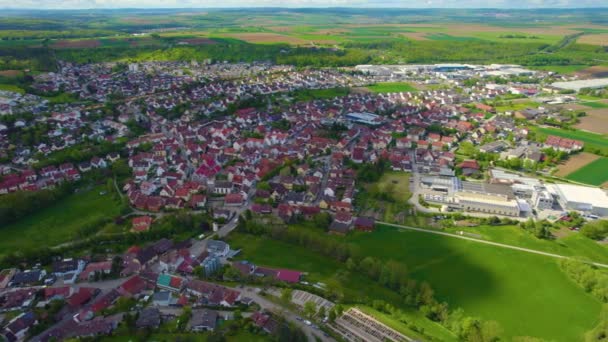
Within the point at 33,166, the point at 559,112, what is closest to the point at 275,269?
the point at 33,166

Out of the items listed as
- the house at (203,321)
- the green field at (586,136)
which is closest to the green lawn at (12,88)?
the house at (203,321)

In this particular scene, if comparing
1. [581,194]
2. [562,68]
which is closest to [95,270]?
[581,194]

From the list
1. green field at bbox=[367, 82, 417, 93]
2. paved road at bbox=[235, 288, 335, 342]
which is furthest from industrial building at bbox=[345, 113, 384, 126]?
paved road at bbox=[235, 288, 335, 342]

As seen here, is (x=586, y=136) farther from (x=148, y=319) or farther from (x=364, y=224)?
(x=148, y=319)

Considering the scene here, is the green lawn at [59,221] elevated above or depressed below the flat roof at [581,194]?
below

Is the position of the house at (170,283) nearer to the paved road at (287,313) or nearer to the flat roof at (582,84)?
the paved road at (287,313)

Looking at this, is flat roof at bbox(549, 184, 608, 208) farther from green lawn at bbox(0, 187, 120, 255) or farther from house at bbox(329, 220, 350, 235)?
green lawn at bbox(0, 187, 120, 255)
